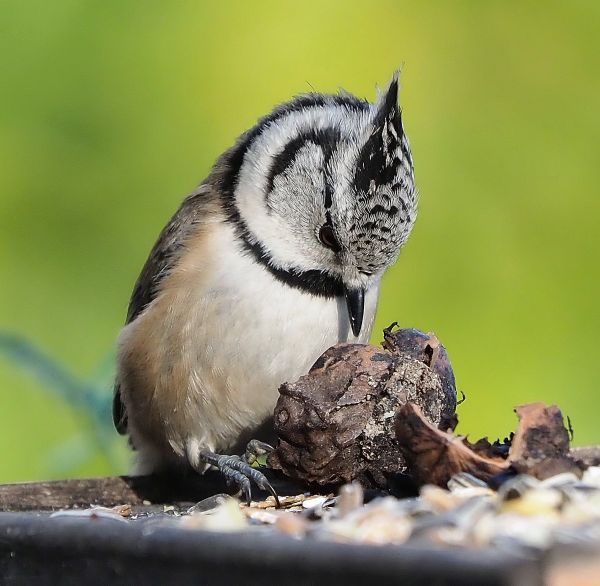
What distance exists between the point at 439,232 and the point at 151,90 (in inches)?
36.3

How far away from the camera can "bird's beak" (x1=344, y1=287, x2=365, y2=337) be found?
246 cm

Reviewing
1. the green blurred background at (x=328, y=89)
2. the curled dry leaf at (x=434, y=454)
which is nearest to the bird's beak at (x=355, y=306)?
the green blurred background at (x=328, y=89)

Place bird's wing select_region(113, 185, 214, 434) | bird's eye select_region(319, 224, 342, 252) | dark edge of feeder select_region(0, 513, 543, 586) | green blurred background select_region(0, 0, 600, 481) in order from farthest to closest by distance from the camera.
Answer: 1. green blurred background select_region(0, 0, 600, 481)
2. bird's wing select_region(113, 185, 214, 434)
3. bird's eye select_region(319, 224, 342, 252)
4. dark edge of feeder select_region(0, 513, 543, 586)

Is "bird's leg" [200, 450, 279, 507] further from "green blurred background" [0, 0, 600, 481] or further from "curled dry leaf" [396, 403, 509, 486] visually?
"green blurred background" [0, 0, 600, 481]

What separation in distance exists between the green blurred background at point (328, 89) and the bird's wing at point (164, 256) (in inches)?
9.8

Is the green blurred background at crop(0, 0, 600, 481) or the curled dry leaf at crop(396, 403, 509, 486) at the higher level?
the green blurred background at crop(0, 0, 600, 481)

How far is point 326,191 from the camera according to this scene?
8.30ft

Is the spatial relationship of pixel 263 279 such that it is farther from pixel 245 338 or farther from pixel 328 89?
pixel 328 89

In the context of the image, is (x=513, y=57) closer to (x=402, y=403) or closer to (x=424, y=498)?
(x=402, y=403)

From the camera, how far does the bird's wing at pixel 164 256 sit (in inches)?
104

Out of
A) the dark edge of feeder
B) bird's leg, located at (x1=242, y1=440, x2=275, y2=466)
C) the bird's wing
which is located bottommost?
the dark edge of feeder

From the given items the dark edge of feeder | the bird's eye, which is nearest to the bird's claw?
the bird's eye

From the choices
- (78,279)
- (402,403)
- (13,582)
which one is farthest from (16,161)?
(13,582)

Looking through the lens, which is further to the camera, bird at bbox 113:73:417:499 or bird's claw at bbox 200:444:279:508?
bird at bbox 113:73:417:499
